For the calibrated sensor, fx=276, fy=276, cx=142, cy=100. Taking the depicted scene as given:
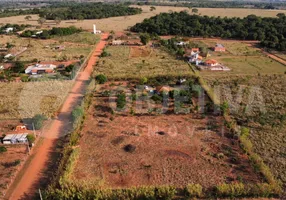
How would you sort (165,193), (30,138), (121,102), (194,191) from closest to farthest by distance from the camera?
1. (165,193)
2. (194,191)
3. (30,138)
4. (121,102)

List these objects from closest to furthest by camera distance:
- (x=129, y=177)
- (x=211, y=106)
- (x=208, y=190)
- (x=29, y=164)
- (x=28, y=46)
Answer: (x=208, y=190) < (x=129, y=177) < (x=29, y=164) < (x=211, y=106) < (x=28, y=46)

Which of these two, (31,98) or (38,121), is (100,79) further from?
(38,121)

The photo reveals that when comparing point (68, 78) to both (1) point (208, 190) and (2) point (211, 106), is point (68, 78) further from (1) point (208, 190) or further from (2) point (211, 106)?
(1) point (208, 190)

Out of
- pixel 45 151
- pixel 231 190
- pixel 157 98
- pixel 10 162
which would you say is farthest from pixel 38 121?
pixel 231 190

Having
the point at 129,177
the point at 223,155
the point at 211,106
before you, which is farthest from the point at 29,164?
the point at 211,106

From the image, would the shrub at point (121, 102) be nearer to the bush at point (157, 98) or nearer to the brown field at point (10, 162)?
the bush at point (157, 98)

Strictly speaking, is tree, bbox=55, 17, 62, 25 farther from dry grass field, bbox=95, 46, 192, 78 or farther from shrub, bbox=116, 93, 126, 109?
shrub, bbox=116, 93, 126, 109
